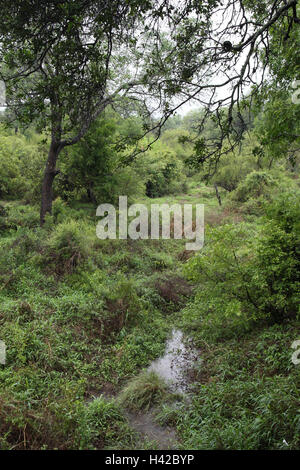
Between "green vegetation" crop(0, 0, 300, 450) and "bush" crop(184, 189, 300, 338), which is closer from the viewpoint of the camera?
"green vegetation" crop(0, 0, 300, 450)

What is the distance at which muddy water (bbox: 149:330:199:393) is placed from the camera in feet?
17.4

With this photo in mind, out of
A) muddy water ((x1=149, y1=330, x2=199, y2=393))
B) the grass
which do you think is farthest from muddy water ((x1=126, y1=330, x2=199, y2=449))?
the grass

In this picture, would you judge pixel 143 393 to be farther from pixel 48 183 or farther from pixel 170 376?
pixel 48 183

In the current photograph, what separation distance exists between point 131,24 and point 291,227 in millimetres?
3709

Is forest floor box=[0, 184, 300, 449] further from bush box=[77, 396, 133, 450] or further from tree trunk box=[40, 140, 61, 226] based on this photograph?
tree trunk box=[40, 140, 61, 226]

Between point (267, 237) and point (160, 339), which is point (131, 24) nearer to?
point (267, 237)

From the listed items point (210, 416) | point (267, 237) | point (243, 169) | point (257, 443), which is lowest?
point (210, 416)

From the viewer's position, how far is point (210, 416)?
13.7ft

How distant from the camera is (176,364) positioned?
588 centimetres

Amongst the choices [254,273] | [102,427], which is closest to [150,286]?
[254,273]

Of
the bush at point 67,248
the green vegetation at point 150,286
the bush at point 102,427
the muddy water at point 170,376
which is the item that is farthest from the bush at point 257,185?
the bush at point 102,427

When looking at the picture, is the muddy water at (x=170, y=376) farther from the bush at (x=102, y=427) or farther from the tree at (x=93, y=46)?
the tree at (x=93, y=46)

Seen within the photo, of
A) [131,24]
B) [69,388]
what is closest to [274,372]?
[69,388]

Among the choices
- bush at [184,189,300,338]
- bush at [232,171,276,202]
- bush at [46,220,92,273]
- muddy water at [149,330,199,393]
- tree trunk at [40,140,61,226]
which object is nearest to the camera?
bush at [184,189,300,338]
